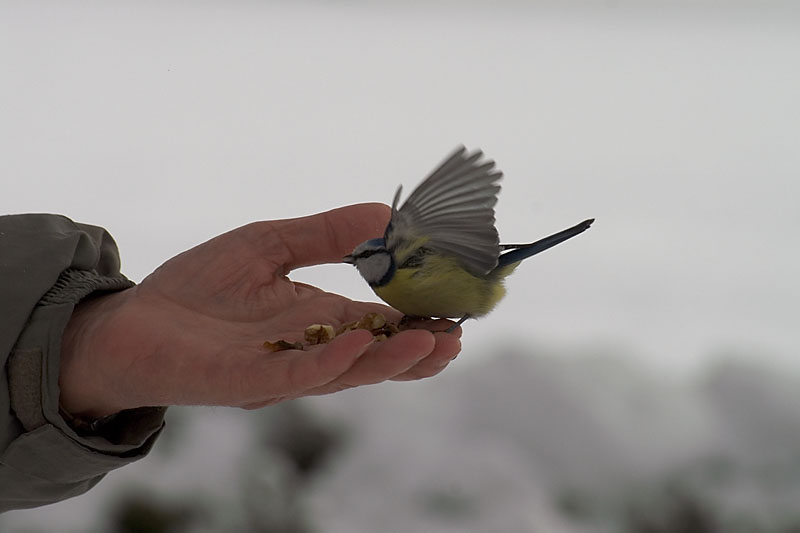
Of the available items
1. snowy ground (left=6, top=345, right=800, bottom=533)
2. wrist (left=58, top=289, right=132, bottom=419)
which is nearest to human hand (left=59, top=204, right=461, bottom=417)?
wrist (left=58, top=289, right=132, bottom=419)

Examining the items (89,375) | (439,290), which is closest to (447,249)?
(439,290)

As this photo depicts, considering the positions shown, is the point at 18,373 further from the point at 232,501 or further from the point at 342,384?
the point at 232,501

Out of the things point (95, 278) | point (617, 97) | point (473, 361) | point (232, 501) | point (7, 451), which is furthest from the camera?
point (617, 97)

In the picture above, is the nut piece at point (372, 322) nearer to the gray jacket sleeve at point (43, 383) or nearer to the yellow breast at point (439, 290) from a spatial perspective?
the yellow breast at point (439, 290)

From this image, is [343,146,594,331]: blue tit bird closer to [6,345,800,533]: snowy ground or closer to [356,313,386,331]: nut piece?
[356,313,386,331]: nut piece

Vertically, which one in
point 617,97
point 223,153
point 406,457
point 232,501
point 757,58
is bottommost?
point 232,501

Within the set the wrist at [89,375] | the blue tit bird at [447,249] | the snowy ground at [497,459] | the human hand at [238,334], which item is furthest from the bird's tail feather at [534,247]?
the snowy ground at [497,459]

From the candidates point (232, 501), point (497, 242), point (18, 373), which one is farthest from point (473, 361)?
point (18, 373)
